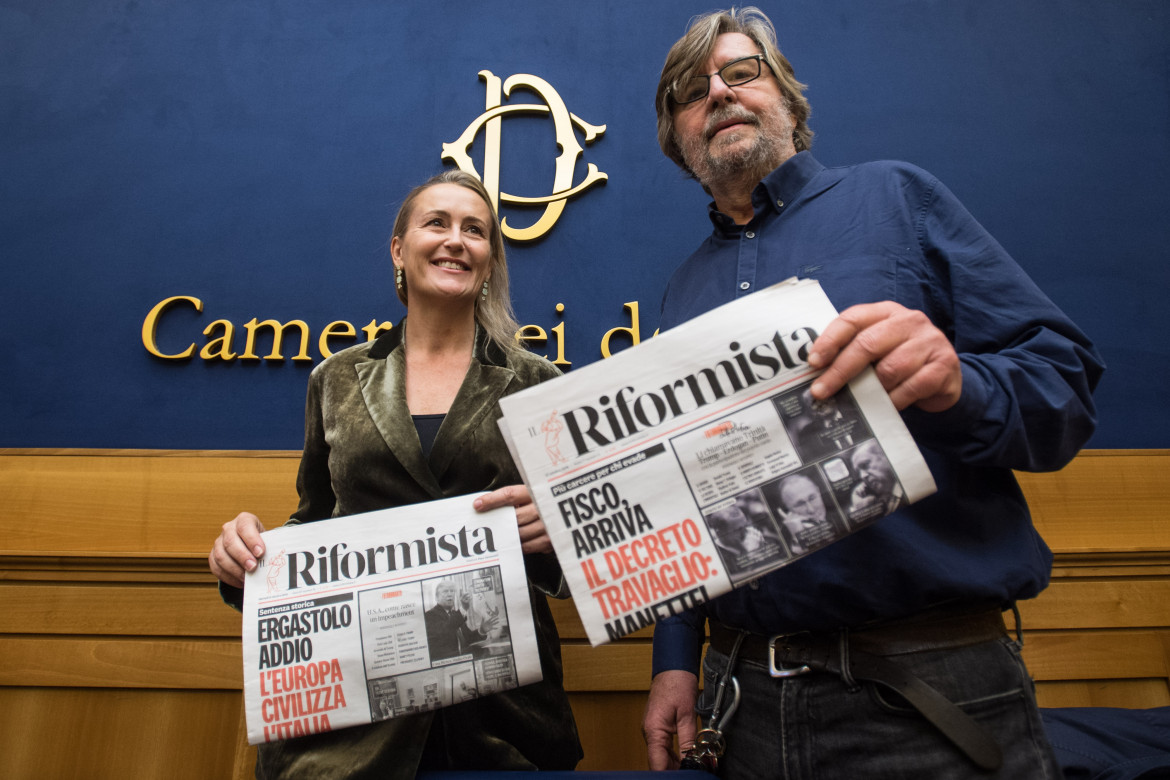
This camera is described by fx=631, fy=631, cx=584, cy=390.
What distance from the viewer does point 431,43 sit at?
1933 millimetres

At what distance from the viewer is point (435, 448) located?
0.93 metres

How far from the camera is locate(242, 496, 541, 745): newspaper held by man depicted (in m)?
0.71

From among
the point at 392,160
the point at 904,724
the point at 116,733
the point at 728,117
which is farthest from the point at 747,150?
the point at 116,733

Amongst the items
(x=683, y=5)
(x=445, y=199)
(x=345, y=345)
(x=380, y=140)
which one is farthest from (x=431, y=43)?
(x=445, y=199)

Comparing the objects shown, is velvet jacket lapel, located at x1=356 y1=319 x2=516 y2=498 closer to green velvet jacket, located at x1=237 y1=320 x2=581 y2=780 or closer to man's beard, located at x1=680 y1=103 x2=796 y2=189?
green velvet jacket, located at x1=237 y1=320 x2=581 y2=780

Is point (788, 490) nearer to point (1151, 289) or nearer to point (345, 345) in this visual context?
point (345, 345)

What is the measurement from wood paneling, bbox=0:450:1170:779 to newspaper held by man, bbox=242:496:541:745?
2.23 ft

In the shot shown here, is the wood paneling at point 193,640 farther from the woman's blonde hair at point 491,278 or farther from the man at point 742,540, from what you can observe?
the man at point 742,540

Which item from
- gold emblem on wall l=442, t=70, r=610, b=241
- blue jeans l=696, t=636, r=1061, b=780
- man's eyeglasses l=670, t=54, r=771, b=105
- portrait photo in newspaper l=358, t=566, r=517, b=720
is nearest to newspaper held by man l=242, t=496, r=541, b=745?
portrait photo in newspaper l=358, t=566, r=517, b=720

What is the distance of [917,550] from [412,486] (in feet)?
2.15

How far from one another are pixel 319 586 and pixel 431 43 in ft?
5.78

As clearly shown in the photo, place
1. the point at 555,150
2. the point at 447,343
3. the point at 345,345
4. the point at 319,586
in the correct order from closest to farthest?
1. the point at 319,586
2. the point at 447,343
3. the point at 345,345
4. the point at 555,150

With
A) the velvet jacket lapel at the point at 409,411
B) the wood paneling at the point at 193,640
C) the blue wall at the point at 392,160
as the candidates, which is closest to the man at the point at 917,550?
the velvet jacket lapel at the point at 409,411

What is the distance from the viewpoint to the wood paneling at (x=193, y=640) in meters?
1.35
